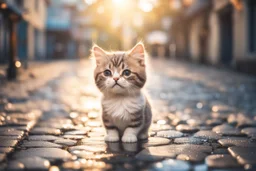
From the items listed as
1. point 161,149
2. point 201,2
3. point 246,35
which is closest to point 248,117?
point 161,149

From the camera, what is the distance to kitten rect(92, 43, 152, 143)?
3656mm

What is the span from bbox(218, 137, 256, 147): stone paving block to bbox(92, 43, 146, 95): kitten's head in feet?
3.56

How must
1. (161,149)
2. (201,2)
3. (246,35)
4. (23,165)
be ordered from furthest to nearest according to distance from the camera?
(201,2) < (246,35) < (161,149) < (23,165)

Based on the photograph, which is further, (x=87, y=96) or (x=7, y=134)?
(x=87, y=96)

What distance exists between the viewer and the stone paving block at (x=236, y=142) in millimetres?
3705

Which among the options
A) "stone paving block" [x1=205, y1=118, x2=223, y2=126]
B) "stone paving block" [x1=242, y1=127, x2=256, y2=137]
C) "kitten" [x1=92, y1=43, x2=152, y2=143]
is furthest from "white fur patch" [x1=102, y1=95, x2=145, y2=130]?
"stone paving block" [x1=205, y1=118, x2=223, y2=126]

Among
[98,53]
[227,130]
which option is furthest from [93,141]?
[227,130]

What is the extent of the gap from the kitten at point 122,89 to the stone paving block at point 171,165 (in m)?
0.83

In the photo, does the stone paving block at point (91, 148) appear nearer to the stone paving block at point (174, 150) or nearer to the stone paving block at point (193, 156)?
the stone paving block at point (174, 150)

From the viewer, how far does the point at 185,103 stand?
7.43 metres

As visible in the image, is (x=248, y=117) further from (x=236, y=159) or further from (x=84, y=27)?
(x=84, y=27)

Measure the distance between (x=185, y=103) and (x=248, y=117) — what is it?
2.07m

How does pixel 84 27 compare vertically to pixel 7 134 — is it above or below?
above

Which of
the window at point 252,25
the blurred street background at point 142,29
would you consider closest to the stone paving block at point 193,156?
the blurred street background at point 142,29
